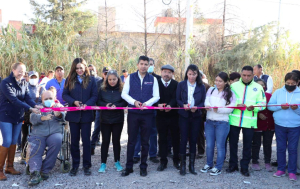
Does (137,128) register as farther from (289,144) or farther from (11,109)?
(289,144)

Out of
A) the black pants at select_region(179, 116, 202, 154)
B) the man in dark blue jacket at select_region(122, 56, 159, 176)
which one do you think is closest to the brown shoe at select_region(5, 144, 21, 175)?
the man in dark blue jacket at select_region(122, 56, 159, 176)

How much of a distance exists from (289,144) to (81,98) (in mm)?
4021

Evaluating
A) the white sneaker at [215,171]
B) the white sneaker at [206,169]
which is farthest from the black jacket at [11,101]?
the white sneaker at [215,171]

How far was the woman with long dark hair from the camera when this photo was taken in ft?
15.5

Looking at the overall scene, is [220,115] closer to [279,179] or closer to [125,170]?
[279,179]

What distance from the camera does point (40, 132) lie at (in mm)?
4633

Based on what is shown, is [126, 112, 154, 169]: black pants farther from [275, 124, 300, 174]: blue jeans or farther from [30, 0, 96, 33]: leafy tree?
[30, 0, 96, 33]: leafy tree

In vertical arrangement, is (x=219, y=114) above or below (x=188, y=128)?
above

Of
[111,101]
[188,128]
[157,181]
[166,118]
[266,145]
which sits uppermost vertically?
[111,101]

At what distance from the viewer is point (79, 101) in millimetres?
4688

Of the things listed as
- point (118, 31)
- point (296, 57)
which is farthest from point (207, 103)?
point (118, 31)

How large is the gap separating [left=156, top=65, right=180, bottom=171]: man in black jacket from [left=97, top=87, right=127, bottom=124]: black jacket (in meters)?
0.76

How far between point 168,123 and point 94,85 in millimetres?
1630

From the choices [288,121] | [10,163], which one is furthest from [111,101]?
[288,121]
